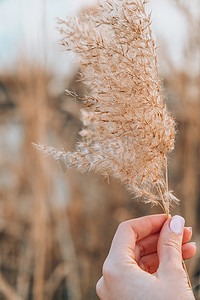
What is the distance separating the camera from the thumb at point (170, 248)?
62 cm

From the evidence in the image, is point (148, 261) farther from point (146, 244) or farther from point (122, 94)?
point (122, 94)

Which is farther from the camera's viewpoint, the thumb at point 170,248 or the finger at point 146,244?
the finger at point 146,244

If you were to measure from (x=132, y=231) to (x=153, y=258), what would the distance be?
0.12 metres

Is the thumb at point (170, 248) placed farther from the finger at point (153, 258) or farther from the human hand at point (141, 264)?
the finger at point (153, 258)


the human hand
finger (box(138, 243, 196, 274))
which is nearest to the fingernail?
the human hand

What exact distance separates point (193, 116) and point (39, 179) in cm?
99

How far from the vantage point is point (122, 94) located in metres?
0.62

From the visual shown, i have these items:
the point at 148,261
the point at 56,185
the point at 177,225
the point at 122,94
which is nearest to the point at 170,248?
the point at 177,225

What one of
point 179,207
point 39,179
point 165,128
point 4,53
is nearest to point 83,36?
point 165,128

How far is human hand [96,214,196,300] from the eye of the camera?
59cm

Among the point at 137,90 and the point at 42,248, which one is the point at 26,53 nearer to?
the point at 42,248

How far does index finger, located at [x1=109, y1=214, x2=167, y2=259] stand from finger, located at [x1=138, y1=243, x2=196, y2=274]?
0.25 feet

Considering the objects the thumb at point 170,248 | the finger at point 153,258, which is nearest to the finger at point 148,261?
the finger at point 153,258

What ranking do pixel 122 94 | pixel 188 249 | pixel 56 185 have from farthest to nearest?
pixel 56 185, pixel 188 249, pixel 122 94
